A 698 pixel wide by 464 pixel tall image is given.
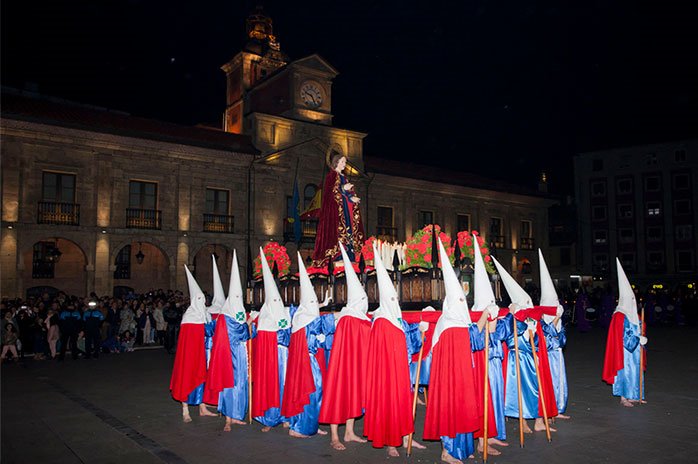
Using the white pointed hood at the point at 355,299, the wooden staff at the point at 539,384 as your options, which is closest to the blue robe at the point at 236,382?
the white pointed hood at the point at 355,299

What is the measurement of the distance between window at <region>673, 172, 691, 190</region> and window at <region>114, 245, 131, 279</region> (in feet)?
154

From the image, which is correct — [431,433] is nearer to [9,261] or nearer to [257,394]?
[257,394]

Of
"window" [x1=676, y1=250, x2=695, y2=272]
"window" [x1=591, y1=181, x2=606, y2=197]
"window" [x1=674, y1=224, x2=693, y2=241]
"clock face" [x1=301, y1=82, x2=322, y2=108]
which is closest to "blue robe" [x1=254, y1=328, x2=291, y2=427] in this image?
"clock face" [x1=301, y1=82, x2=322, y2=108]

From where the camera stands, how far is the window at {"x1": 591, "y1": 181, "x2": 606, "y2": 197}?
54.0 meters

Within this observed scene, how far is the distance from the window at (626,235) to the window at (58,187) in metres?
47.6

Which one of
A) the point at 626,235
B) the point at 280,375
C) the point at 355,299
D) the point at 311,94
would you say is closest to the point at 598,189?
the point at 626,235

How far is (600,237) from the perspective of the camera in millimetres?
54031

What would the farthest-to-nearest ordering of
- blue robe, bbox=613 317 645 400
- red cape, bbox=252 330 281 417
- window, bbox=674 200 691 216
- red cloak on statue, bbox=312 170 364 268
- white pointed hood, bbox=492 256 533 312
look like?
window, bbox=674 200 691 216, red cloak on statue, bbox=312 170 364 268, blue robe, bbox=613 317 645 400, red cape, bbox=252 330 281 417, white pointed hood, bbox=492 256 533 312

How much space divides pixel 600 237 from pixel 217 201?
40310 millimetres

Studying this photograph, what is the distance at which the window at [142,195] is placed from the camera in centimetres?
2681

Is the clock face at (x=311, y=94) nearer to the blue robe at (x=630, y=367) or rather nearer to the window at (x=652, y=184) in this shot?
the blue robe at (x=630, y=367)

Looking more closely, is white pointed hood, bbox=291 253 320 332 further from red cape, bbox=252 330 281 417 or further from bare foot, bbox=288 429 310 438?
bare foot, bbox=288 429 310 438

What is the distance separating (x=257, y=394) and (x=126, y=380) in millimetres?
5791

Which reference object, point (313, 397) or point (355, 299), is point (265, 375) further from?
point (355, 299)
